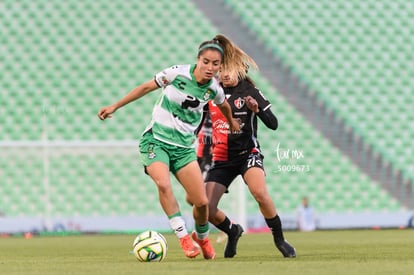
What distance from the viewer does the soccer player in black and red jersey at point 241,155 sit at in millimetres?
8469

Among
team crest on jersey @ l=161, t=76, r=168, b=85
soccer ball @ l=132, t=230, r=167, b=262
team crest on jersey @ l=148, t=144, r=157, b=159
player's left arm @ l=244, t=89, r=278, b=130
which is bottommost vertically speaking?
soccer ball @ l=132, t=230, r=167, b=262

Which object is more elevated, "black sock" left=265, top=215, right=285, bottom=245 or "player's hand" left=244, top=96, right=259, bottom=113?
"player's hand" left=244, top=96, right=259, bottom=113

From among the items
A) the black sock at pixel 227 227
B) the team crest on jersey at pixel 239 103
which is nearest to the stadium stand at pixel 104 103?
the black sock at pixel 227 227

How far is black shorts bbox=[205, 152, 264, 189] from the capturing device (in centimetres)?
860

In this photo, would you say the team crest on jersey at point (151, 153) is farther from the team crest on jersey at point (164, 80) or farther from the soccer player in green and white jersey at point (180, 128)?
the team crest on jersey at point (164, 80)

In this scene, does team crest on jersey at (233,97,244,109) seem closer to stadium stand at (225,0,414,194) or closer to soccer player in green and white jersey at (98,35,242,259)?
soccer player in green and white jersey at (98,35,242,259)

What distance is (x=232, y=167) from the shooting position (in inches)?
345

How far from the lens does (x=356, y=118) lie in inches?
788

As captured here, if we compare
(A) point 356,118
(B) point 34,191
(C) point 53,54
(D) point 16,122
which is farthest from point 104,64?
(A) point 356,118

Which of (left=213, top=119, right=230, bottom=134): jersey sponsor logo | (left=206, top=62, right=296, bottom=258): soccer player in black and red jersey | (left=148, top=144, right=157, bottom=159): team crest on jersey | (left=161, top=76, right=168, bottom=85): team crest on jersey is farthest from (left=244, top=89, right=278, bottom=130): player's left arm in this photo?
(left=148, top=144, right=157, bottom=159): team crest on jersey


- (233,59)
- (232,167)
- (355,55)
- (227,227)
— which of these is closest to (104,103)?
(355,55)

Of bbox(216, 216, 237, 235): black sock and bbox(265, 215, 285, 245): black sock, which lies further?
bbox(216, 216, 237, 235): black sock

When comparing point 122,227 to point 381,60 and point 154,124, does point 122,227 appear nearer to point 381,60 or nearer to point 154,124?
point 381,60

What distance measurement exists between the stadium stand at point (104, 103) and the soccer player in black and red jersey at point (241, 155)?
8298mm
